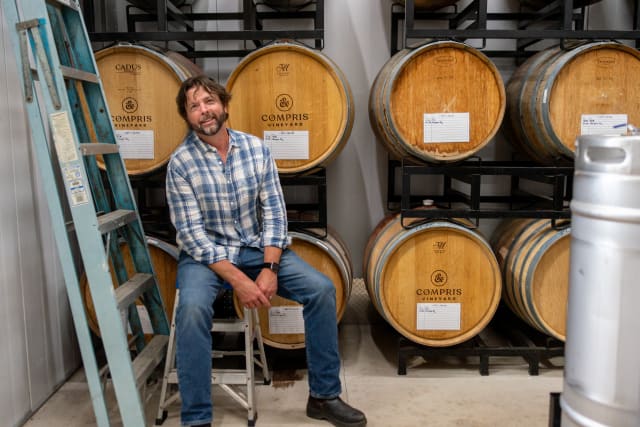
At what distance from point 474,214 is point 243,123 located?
1.26 meters

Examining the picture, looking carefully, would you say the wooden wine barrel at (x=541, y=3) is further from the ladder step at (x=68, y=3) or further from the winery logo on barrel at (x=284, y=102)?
the ladder step at (x=68, y=3)

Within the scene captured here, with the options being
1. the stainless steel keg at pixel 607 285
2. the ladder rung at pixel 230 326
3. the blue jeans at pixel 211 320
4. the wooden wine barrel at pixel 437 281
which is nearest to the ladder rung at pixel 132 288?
the blue jeans at pixel 211 320

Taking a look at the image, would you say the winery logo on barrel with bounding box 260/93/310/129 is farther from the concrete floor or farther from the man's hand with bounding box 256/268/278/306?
the concrete floor

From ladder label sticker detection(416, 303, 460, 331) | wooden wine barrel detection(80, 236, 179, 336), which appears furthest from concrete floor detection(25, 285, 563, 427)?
wooden wine barrel detection(80, 236, 179, 336)

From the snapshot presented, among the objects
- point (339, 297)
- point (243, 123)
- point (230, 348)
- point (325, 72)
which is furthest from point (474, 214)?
point (230, 348)

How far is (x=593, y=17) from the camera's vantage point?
357 cm

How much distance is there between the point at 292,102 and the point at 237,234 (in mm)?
700

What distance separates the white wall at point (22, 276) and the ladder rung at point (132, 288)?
44 cm

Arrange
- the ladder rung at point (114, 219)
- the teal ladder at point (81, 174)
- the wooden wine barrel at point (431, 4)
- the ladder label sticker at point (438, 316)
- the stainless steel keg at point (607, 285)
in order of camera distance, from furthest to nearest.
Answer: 1. the wooden wine barrel at point (431, 4)
2. the ladder label sticker at point (438, 316)
3. the ladder rung at point (114, 219)
4. the teal ladder at point (81, 174)
5. the stainless steel keg at point (607, 285)

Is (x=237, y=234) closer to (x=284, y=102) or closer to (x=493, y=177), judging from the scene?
(x=284, y=102)

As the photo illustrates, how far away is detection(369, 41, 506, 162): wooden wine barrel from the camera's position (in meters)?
2.71

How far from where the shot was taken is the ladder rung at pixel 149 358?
240 centimetres

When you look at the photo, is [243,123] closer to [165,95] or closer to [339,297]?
[165,95]

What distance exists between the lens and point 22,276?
251cm
